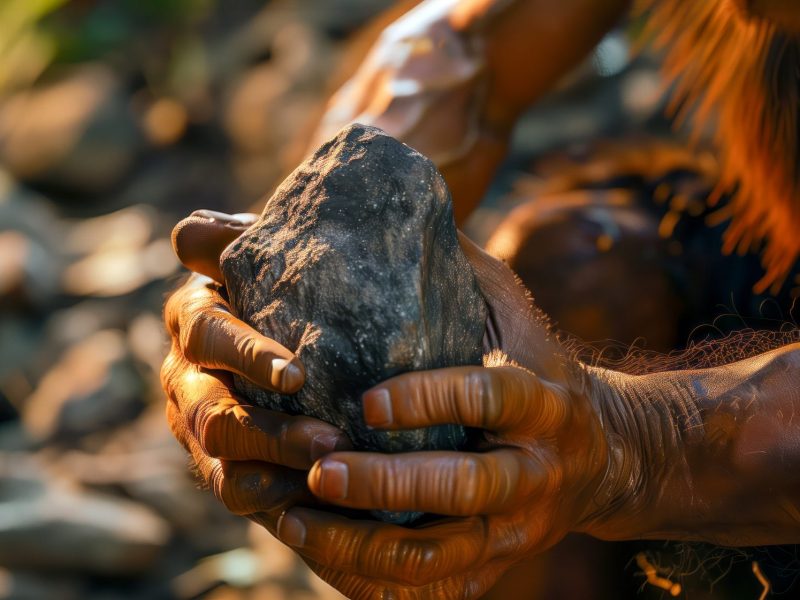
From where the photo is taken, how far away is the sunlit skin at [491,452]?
561 millimetres

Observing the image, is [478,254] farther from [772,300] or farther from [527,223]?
[772,300]

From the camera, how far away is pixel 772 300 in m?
1.11

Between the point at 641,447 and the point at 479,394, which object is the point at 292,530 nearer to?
the point at 479,394

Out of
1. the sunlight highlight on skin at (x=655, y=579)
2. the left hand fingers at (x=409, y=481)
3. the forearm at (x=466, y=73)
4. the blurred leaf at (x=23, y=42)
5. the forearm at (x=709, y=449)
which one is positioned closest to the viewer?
the left hand fingers at (x=409, y=481)

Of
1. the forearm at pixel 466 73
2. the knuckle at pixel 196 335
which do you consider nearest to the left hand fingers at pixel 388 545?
the knuckle at pixel 196 335

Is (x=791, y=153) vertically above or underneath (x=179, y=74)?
above

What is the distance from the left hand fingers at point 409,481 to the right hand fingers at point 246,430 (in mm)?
38

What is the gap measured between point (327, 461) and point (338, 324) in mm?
107

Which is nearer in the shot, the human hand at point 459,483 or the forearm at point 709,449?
the human hand at point 459,483

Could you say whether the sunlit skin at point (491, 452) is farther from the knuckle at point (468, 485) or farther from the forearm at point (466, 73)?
the forearm at point (466, 73)

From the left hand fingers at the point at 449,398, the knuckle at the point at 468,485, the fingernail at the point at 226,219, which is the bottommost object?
the knuckle at the point at 468,485

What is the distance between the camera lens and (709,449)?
74 cm

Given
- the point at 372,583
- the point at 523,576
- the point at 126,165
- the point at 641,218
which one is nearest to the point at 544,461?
the point at 372,583

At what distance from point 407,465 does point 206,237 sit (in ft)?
1.00
